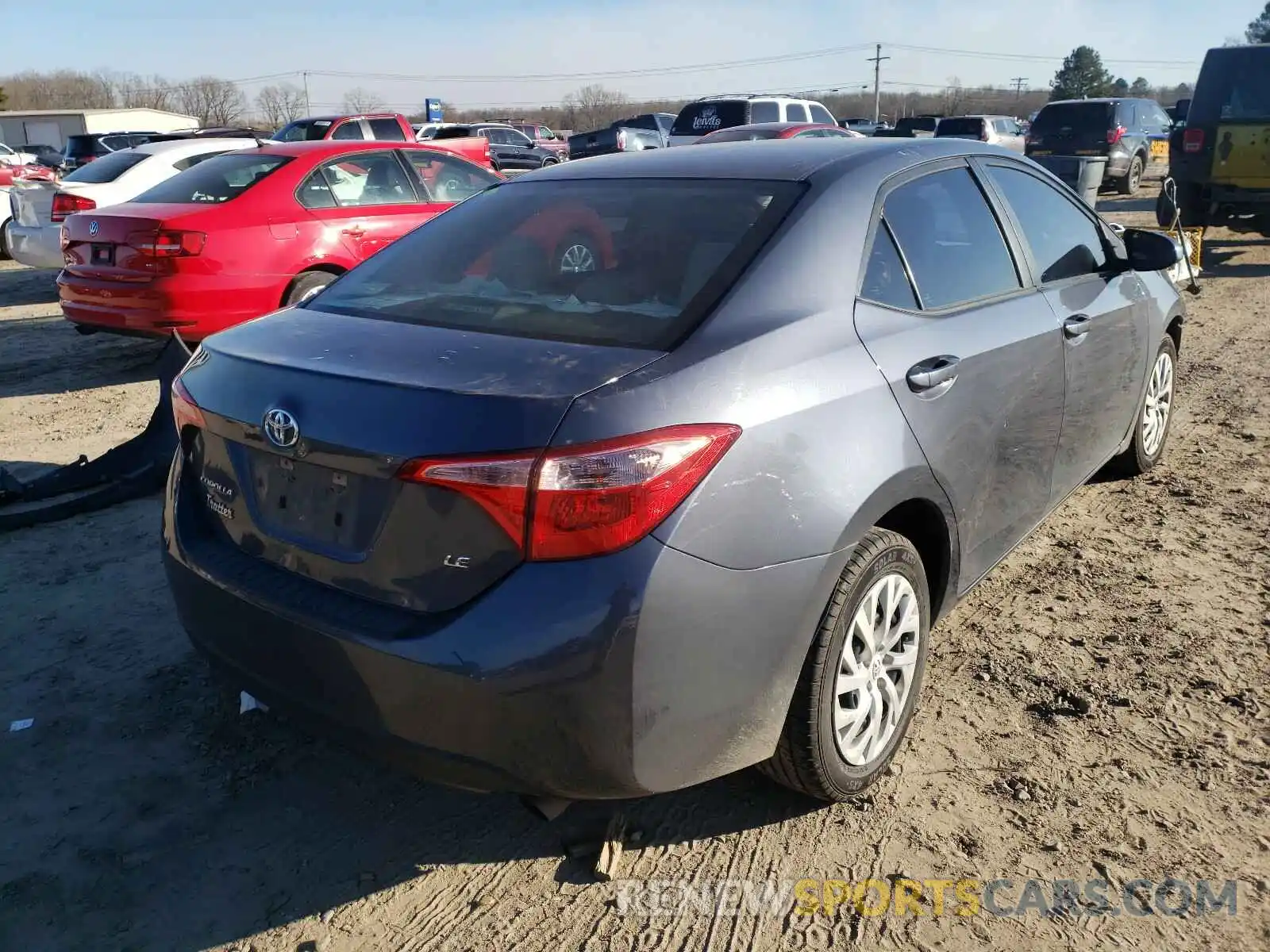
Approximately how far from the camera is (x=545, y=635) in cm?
196

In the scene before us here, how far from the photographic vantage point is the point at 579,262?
9.51 feet

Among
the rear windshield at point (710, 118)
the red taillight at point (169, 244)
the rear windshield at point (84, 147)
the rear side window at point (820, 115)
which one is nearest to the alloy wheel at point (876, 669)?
the red taillight at point (169, 244)

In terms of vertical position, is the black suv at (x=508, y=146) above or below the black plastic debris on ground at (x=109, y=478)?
above

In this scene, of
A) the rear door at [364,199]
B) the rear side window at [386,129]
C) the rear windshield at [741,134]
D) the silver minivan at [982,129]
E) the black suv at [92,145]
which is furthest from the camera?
the silver minivan at [982,129]

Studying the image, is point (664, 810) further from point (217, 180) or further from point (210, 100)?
point (210, 100)

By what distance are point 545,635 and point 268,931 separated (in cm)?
106

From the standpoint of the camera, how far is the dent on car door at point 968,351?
2.71 m

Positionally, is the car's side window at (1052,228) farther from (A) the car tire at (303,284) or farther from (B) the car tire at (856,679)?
(A) the car tire at (303,284)

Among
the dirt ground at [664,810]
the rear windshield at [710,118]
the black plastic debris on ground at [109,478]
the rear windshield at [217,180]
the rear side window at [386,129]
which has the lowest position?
the dirt ground at [664,810]

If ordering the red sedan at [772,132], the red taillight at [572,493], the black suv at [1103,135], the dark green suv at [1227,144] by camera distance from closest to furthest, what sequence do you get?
the red taillight at [572,493] → the dark green suv at [1227,144] → the red sedan at [772,132] → the black suv at [1103,135]

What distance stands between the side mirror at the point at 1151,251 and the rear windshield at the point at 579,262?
2.15 meters

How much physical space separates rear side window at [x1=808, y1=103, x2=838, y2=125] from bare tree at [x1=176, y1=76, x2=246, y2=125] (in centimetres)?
8210

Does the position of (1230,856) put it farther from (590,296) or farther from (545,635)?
(590,296)

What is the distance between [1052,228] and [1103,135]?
17.9 meters
